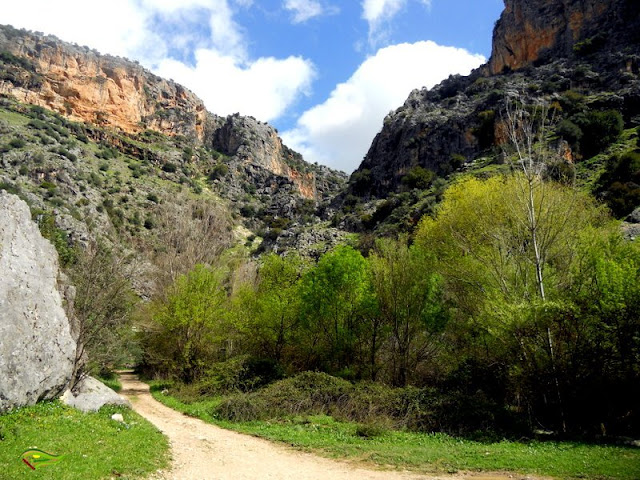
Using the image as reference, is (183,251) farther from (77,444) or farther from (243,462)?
(77,444)

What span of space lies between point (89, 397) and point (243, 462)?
6.87 m

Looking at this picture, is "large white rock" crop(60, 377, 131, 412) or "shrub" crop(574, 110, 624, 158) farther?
"shrub" crop(574, 110, 624, 158)

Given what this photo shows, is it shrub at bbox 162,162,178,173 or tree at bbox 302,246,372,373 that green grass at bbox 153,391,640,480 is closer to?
tree at bbox 302,246,372,373

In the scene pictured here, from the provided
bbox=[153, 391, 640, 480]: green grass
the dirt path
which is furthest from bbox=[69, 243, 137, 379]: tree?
bbox=[153, 391, 640, 480]: green grass

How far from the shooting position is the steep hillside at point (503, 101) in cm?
4622

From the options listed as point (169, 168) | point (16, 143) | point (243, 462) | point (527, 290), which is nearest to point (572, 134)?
point (527, 290)

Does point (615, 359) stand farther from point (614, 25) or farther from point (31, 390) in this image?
point (614, 25)

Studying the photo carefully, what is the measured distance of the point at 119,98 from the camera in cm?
9969

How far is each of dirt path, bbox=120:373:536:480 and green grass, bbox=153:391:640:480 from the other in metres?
0.58

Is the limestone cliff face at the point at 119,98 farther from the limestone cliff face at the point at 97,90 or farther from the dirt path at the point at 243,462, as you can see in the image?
the dirt path at the point at 243,462

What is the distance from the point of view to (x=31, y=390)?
10758 mm

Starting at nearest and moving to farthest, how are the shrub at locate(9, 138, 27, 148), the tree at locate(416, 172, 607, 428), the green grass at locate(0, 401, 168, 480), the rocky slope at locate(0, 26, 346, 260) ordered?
the green grass at locate(0, 401, 168, 480) < the tree at locate(416, 172, 607, 428) < the rocky slope at locate(0, 26, 346, 260) < the shrub at locate(9, 138, 27, 148)

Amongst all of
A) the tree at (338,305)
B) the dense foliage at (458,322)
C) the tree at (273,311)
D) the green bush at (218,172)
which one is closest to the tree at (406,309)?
the dense foliage at (458,322)

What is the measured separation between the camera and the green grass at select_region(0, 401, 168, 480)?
737 cm
